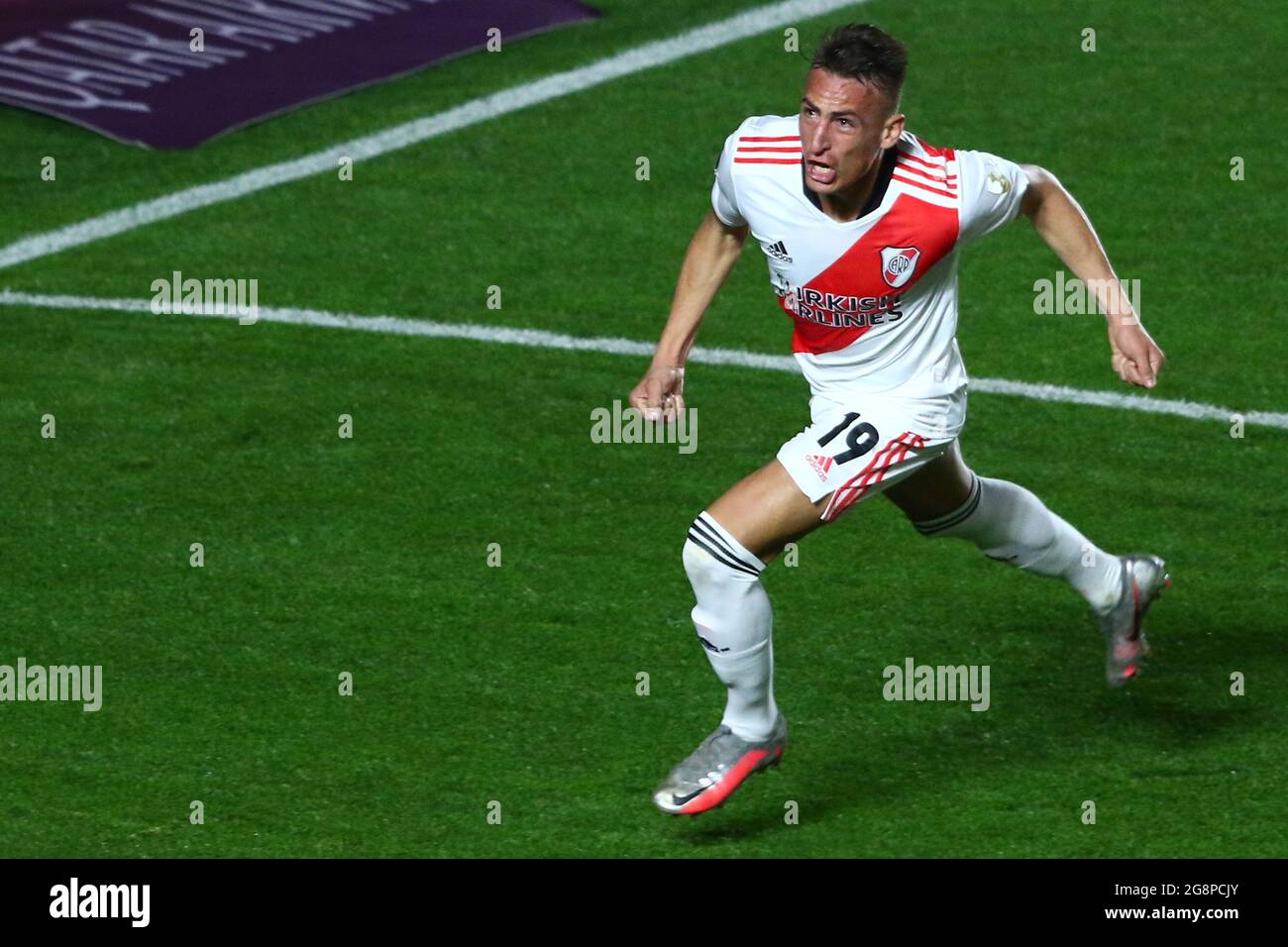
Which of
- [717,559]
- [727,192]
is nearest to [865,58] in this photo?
[727,192]

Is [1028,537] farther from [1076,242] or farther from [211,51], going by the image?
Answer: [211,51]

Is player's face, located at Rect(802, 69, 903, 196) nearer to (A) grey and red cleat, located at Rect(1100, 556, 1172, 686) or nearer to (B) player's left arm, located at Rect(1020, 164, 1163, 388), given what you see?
(B) player's left arm, located at Rect(1020, 164, 1163, 388)

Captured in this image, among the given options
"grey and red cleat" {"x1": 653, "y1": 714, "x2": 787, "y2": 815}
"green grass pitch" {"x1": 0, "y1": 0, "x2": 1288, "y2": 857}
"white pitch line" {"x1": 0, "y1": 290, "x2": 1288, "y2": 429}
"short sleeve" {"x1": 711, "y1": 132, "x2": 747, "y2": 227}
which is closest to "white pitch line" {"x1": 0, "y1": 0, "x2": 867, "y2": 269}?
"green grass pitch" {"x1": 0, "y1": 0, "x2": 1288, "y2": 857}

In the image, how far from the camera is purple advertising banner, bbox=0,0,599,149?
12.7 metres

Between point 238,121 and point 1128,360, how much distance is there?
783 centimetres

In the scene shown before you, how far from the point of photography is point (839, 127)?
221 inches

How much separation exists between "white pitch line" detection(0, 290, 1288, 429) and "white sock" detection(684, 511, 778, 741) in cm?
362

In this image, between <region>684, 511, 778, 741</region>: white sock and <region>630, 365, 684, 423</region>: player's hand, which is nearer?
<region>684, 511, 778, 741</region>: white sock

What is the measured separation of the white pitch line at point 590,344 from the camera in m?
9.03

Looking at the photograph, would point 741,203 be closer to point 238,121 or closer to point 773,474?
point 773,474

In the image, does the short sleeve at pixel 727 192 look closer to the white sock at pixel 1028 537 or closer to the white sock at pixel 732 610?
the white sock at pixel 732 610

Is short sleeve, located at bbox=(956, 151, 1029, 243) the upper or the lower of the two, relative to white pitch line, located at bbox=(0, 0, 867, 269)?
lower

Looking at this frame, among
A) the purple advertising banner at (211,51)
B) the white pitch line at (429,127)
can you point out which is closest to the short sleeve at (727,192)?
the white pitch line at (429,127)

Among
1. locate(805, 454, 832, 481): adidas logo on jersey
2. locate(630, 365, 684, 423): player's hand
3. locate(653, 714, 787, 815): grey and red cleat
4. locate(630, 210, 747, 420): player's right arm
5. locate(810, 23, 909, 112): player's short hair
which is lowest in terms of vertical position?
locate(653, 714, 787, 815): grey and red cleat
